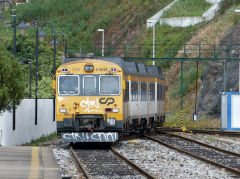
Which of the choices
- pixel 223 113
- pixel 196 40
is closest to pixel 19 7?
pixel 196 40

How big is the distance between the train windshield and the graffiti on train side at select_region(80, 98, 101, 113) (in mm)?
480

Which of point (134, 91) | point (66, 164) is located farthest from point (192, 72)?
point (66, 164)

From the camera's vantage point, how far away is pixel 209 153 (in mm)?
25375

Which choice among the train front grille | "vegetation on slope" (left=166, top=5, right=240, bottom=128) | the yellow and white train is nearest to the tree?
the yellow and white train

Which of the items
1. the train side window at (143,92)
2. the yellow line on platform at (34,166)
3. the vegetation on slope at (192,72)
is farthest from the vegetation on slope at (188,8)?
the yellow line on platform at (34,166)

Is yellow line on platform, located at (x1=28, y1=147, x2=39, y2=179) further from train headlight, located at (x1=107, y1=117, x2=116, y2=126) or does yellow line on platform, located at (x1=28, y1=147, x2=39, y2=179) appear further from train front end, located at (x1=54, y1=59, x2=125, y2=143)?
train headlight, located at (x1=107, y1=117, x2=116, y2=126)

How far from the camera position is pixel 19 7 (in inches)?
4587

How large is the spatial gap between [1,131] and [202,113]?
2860cm

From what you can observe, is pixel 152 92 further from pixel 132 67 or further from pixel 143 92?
pixel 132 67

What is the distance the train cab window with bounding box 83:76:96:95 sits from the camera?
26641 millimetres

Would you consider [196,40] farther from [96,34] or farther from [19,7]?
[19,7]

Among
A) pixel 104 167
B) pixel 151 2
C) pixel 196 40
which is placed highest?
pixel 151 2

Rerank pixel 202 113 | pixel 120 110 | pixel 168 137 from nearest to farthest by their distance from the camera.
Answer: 1. pixel 120 110
2. pixel 168 137
3. pixel 202 113

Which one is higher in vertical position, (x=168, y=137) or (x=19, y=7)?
(x=19, y=7)
